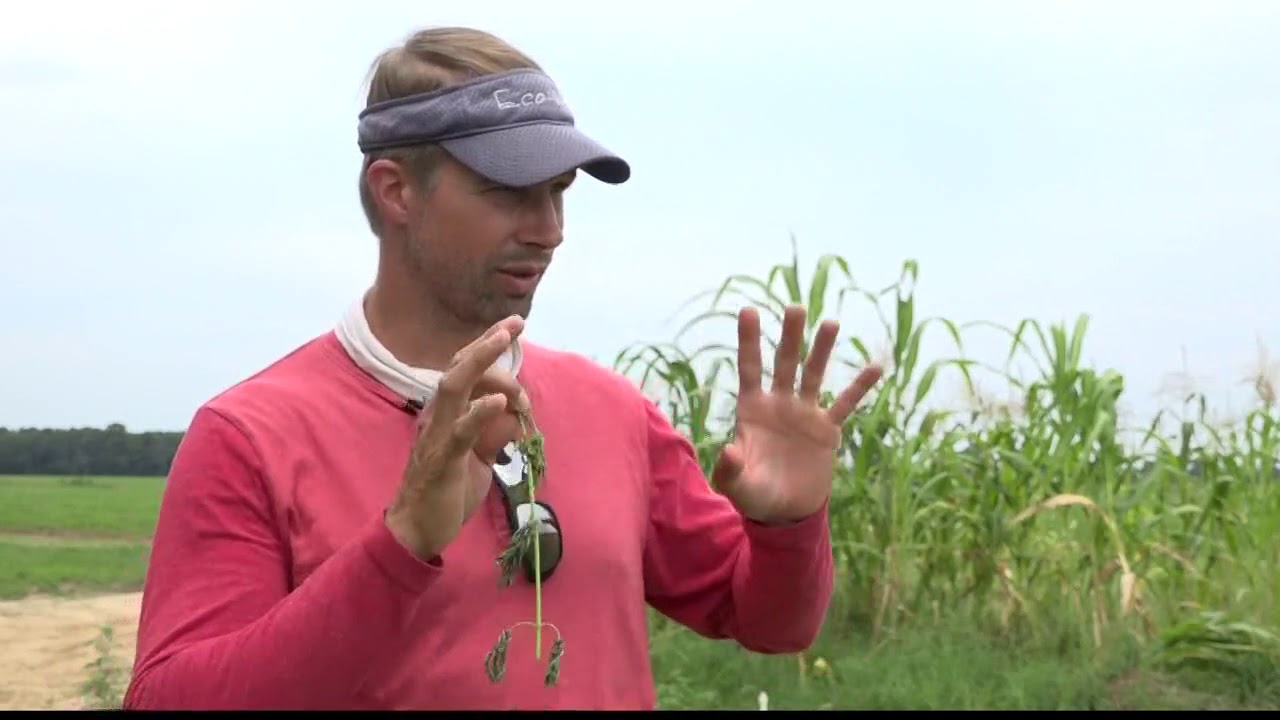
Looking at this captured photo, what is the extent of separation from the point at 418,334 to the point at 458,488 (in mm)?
416

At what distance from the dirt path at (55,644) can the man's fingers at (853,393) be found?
5076mm

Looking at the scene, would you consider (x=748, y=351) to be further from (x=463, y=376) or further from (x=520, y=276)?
(x=463, y=376)

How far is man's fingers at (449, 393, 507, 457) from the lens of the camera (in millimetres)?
1579

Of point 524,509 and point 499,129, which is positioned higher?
point 499,129

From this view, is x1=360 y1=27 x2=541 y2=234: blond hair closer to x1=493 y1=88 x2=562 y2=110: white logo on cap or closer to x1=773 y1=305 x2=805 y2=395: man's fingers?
x1=493 y1=88 x2=562 y2=110: white logo on cap

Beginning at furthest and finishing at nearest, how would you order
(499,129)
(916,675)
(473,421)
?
(916,675) → (499,129) → (473,421)

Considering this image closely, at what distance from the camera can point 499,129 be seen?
1932mm

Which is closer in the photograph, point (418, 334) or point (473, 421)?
point (473, 421)

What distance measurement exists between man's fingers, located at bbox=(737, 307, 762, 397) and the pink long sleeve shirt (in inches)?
6.9

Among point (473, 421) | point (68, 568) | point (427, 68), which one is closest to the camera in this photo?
point (473, 421)

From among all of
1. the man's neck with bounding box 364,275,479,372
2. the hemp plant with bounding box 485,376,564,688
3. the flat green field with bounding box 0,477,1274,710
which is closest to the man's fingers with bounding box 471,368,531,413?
the hemp plant with bounding box 485,376,564,688

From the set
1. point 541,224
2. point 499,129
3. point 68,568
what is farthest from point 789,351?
point 68,568

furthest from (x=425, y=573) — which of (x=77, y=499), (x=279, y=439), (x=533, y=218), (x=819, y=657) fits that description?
(x=77, y=499)
